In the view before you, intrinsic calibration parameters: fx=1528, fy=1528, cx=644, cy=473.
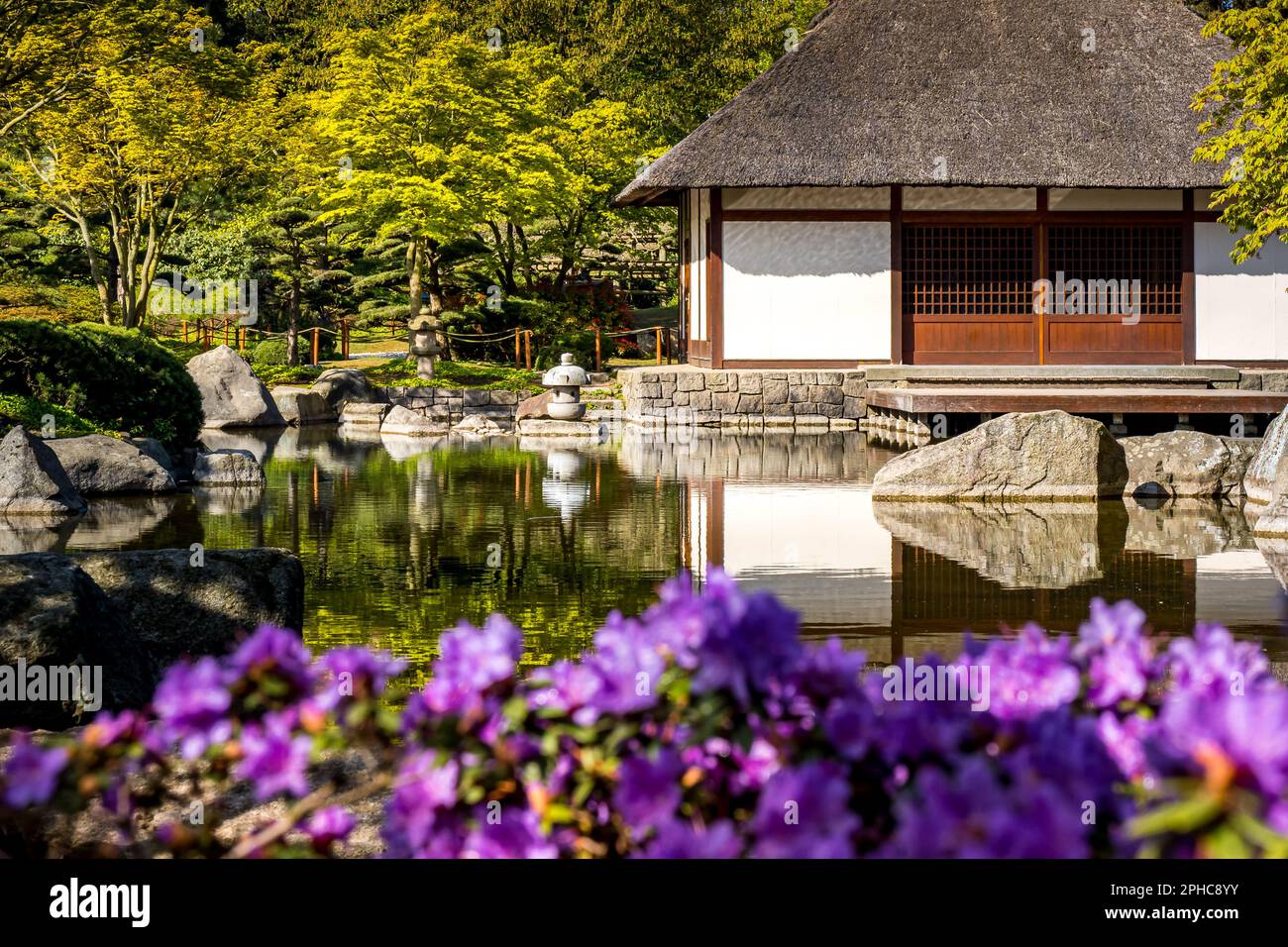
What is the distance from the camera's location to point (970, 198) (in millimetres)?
24453

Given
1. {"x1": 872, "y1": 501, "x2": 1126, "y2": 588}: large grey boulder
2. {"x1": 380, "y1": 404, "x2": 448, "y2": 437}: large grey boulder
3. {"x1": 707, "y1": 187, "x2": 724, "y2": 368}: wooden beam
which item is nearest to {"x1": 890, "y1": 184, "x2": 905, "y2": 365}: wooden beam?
{"x1": 707, "y1": 187, "x2": 724, "y2": 368}: wooden beam

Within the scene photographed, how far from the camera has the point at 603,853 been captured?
1983mm

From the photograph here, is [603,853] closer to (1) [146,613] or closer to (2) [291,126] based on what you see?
(1) [146,613]

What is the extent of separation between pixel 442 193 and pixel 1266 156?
49.1ft

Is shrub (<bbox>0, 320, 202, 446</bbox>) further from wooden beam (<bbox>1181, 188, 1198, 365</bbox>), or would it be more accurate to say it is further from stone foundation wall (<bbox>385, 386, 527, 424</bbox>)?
wooden beam (<bbox>1181, 188, 1198, 365</bbox>)

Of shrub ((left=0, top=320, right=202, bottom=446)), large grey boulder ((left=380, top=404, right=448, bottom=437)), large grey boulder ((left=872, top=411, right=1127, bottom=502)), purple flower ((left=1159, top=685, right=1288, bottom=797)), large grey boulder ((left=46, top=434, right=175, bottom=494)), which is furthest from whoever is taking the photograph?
large grey boulder ((left=380, top=404, right=448, bottom=437))

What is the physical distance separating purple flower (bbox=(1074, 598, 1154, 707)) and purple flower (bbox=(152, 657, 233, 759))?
1.21m

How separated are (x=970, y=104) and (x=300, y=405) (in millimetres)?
12114

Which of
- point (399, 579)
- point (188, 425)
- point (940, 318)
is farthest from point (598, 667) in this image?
point (940, 318)

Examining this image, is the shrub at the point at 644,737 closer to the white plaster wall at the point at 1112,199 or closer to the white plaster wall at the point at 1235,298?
the white plaster wall at the point at 1112,199

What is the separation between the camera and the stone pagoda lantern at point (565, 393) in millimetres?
23625

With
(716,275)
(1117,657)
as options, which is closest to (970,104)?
(716,275)

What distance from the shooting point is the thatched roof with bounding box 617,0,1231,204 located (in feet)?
75.3

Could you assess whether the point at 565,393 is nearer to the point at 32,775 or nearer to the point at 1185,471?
the point at 1185,471
